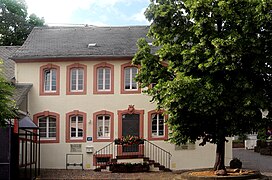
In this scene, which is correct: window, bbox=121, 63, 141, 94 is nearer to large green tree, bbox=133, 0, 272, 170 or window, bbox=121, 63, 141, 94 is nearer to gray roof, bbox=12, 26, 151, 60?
gray roof, bbox=12, 26, 151, 60

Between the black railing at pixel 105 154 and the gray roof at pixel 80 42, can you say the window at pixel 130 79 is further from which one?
the black railing at pixel 105 154

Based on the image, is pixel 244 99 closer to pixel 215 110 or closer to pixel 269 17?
pixel 215 110

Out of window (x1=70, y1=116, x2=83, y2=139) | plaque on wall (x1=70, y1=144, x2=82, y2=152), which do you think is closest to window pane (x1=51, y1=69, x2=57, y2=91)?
window (x1=70, y1=116, x2=83, y2=139)

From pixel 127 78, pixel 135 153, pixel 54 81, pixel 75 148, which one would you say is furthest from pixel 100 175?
pixel 54 81

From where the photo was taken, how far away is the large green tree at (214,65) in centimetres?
1722

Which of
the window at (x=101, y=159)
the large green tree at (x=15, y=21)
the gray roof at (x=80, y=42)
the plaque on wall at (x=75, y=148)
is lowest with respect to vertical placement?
the window at (x=101, y=159)

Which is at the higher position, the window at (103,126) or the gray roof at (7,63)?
the gray roof at (7,63)

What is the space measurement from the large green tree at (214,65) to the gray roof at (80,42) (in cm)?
808

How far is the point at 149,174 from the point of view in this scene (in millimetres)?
23891

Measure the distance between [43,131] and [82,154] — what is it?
2709 mm

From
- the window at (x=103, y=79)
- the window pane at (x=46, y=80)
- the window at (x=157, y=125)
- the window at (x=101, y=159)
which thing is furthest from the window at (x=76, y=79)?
the window at (x=157, y=125)

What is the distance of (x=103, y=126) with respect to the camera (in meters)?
27.1

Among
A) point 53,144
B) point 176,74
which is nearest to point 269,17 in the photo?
point 176,74

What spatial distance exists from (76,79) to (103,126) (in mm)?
3187
